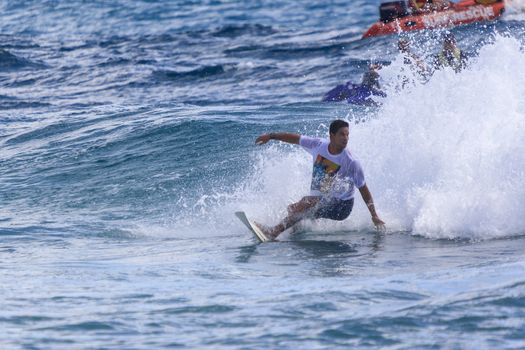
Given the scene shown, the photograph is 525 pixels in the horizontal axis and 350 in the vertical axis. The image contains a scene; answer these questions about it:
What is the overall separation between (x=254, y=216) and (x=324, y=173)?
1602 millimetres

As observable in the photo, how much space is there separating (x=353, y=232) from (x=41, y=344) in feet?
18.0

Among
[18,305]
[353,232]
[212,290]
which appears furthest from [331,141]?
[18,305]

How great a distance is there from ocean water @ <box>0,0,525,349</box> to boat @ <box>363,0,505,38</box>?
384cm

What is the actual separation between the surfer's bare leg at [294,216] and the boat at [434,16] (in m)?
19.8

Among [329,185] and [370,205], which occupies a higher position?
[329,185]

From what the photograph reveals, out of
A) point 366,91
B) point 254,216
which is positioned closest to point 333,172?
point 254,216

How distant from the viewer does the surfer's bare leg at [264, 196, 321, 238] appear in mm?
12070

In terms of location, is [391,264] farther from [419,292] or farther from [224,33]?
[224,33]

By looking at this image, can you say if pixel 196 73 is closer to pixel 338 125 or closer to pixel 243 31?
pixel 243 31

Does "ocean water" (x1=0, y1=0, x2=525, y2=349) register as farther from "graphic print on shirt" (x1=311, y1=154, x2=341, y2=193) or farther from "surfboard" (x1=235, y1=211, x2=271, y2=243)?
"graphic print on shirt" (x1=311, y1=154, x2=341, y2=193)

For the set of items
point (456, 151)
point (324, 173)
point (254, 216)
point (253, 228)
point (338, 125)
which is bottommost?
point (254, 216)

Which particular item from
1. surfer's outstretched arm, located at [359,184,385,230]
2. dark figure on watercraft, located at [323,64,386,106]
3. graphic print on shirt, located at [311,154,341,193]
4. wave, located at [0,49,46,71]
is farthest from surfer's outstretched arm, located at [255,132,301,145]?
wave, located at [0,49,46,71]

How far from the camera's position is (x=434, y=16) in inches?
→ 1256

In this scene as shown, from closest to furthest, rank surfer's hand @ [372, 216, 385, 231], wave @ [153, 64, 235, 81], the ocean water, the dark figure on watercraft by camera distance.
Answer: the ocean water
surfer's hand @ [372, 216, 385, 231]
the dark figure on watercraft
wave @ [153, 64, 235, 81]
